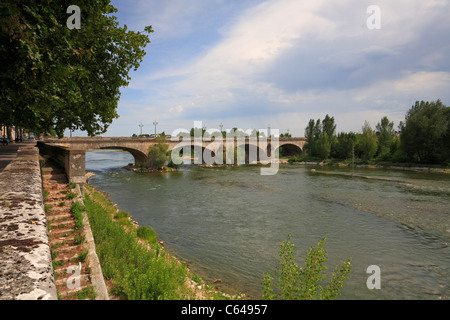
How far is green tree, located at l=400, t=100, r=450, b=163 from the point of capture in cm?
5238

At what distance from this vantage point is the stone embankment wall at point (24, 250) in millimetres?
2350

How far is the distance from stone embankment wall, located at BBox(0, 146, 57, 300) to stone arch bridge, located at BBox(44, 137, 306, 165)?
1130 inches

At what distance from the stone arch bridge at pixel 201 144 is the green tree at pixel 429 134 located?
3316cm

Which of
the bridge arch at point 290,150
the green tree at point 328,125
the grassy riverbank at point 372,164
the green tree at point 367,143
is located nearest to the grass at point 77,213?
the grassy riverbank at point 372,164

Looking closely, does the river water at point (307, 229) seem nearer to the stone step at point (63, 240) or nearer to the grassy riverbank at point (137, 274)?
the grassy riverbank at point (137, 274)

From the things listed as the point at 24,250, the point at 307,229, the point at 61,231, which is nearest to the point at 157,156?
the point at 307,229

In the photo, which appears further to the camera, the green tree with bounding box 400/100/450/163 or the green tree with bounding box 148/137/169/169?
the green tree with bounding box 400/100/450/163

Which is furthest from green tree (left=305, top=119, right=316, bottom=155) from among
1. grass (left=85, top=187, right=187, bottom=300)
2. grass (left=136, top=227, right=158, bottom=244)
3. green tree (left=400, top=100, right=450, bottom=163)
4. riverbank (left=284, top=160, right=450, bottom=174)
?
grass (left=85, top=187, right=187, bottom=300)

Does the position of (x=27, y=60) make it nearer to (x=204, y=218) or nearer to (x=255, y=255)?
(x=255, y=255)

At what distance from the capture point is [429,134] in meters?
53.2

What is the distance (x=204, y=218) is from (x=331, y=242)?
9175 millimetres

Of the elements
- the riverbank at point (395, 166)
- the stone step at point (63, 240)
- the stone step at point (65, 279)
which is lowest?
the riverbank at point (395, 166)

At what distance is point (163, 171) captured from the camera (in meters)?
50.5

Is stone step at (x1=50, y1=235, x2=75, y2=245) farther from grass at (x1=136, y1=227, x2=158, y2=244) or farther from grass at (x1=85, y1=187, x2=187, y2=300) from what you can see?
grass at (x1=136, y1=227, x2=158, y2=244)
